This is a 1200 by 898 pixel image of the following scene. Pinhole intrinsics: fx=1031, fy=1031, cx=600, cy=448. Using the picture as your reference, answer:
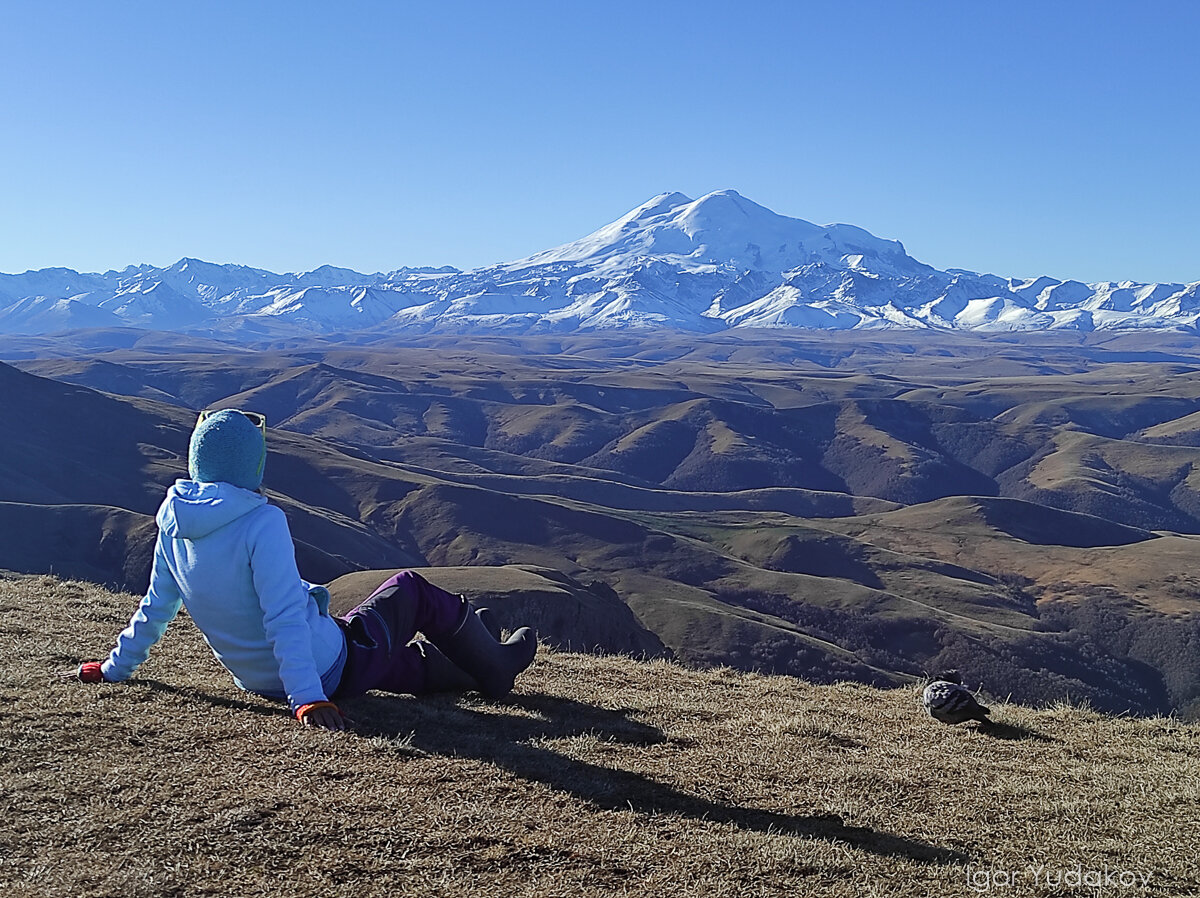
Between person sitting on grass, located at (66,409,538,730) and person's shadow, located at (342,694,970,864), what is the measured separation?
0.47 m

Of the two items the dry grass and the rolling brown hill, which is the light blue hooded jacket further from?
the rolling brown hill

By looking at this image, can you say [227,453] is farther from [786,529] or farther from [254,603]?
[786,529]

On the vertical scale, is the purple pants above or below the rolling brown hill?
above

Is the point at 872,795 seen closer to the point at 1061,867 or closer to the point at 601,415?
the point at 1061,867

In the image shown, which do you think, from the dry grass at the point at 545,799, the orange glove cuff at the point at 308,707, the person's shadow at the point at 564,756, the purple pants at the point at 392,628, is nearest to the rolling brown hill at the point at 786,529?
the dry grass at the point at 545,799

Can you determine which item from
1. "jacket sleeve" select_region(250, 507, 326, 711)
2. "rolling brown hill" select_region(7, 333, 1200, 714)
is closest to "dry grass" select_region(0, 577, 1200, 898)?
"jacket sleeve" select_region(250, 507, 326, 711)

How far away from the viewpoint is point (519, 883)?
17.8ft

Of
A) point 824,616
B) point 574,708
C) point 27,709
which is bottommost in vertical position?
point 824,616

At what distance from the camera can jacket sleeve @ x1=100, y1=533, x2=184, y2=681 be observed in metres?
7.40

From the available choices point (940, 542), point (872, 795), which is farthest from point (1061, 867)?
point (940, 542)

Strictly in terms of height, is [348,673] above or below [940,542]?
above

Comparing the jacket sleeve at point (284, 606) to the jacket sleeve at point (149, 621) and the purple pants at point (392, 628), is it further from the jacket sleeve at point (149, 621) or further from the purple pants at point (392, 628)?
the jacket sleeve at point (149, 621)

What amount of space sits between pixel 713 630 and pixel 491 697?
5997 cm

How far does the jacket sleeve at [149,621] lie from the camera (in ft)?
24.3
